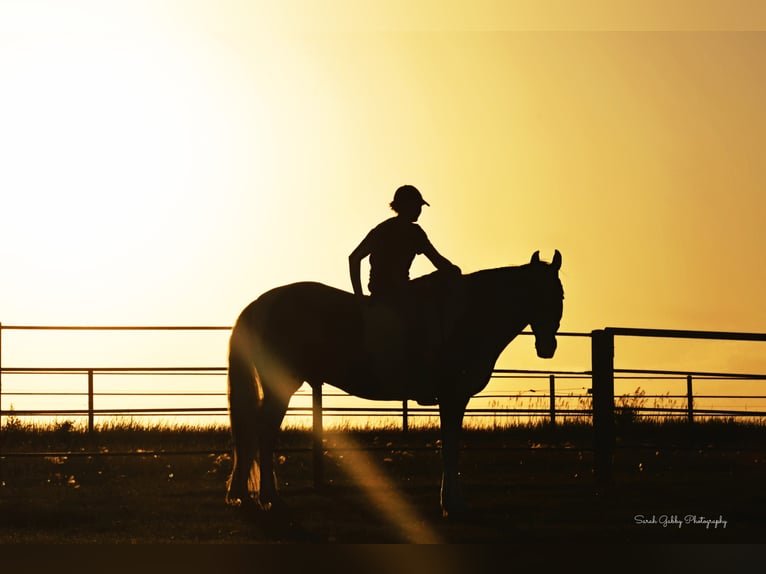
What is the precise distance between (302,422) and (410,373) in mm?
5813

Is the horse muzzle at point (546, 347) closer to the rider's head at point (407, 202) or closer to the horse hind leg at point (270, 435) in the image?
the rider's head at point (407, 202)

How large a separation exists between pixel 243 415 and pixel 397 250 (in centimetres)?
172

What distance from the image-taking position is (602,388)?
12617 mm

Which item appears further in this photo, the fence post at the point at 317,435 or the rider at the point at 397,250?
the fence post at the point at 317,435

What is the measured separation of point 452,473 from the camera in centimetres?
974

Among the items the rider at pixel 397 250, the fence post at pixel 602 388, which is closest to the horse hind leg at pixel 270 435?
the rider at pixel 397 250

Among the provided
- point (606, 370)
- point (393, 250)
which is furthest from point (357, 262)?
point (606, 370)

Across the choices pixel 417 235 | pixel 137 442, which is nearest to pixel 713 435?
pixel 137 442

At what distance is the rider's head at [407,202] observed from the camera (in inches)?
380

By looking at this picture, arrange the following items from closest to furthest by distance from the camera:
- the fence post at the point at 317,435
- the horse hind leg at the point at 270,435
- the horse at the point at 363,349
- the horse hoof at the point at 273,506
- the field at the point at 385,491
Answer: the field at the point at 385,491
the horse hoof at the point at 273,506
the horse hind leg at the point at 270,435
the horse at the point at 363,349
the fence post at the point at 317,435

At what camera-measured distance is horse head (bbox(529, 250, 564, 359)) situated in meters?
10.3

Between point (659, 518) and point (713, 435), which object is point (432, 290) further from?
point (713, 435)

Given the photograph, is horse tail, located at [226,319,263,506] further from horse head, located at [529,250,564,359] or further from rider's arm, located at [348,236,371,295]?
horse head, located at [529,250,564,359]

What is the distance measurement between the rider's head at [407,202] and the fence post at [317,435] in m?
2.46
